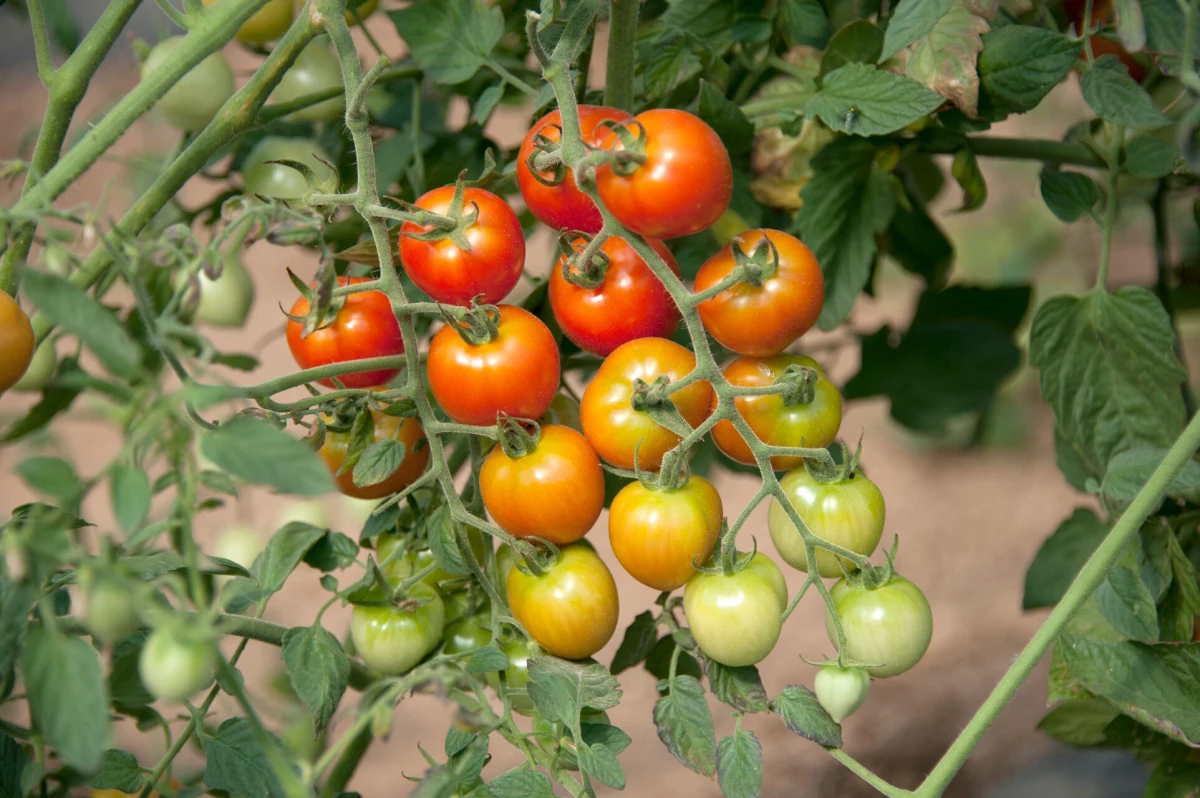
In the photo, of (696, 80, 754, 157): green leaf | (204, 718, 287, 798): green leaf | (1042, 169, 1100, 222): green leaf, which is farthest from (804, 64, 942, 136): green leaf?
(204, 718, 287, 798): green leaf

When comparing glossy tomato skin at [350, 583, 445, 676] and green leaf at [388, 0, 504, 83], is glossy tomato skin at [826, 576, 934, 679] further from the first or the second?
green leaf at [388, 0, 504, 83]

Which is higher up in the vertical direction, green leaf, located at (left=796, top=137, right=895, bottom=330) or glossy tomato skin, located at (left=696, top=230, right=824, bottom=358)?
glossy tomato skin, located at (left=696, top=230, right=824, bottom=358)

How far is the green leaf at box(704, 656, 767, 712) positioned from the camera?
365mm

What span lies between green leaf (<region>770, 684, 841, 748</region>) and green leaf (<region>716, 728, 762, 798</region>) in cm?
1

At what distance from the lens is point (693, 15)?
494 mm

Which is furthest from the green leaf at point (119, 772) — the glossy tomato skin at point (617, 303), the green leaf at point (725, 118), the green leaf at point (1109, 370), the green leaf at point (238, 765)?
the green leaf at point (1109, 370)

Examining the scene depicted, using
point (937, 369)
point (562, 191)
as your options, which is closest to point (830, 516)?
point (562, 191)

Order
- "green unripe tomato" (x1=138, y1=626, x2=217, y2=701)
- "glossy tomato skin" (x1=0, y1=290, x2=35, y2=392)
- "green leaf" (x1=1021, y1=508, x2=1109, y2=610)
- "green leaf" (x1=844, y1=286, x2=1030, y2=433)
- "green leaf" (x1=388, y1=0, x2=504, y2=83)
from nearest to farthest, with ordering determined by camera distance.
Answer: "green unripe tomato" (x1=138, y1=626, x2=217, y2=701) → "glossy tomato skin" (x1=0, y1=290, x2=35, y2=392) → "green leaf" (x1=388, y1=0, x2=504, y2=83) → "green leaf" (x1=1021, y1=508, x2=1109, y2=610) → "green leaf" (x1=844, y1=286, x2=1030, y2=433)

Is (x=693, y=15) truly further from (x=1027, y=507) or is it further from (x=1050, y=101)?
(x=1050, y=101)

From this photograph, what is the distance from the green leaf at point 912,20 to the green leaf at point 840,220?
5.0 inches

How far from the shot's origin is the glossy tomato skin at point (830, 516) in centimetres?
35

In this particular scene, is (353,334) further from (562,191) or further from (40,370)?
(40,370)

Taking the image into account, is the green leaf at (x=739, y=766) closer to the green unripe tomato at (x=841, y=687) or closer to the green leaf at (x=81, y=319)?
the green unripe tomato at (x=841, y=687)

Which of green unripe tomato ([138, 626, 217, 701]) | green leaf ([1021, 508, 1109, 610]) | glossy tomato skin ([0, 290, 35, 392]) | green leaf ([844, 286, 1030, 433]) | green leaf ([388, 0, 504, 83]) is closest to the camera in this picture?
green unripe tomato ([138, 626, 217, 701])
